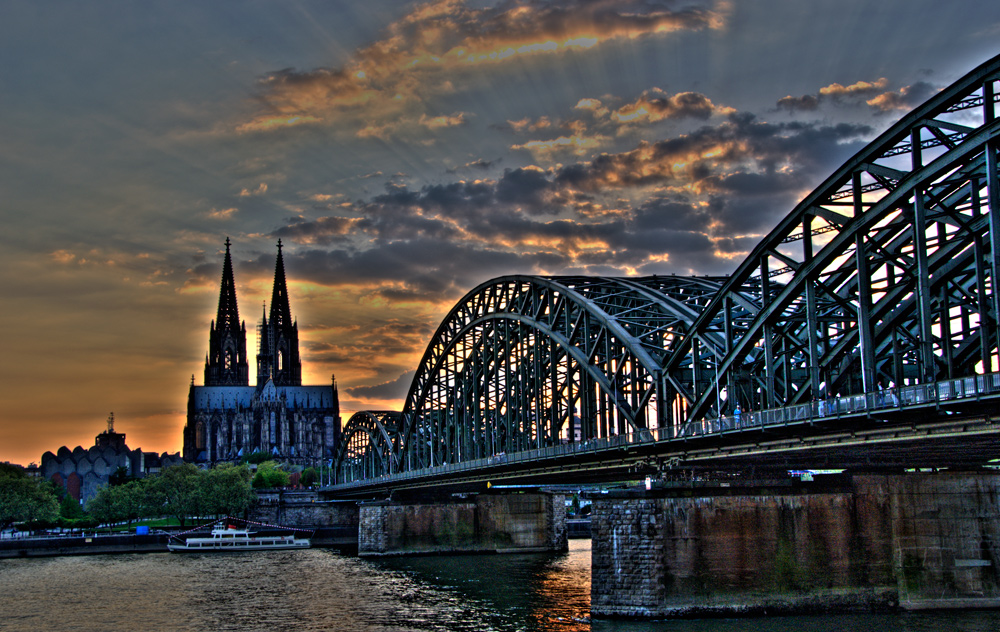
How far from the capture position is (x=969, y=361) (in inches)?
1998

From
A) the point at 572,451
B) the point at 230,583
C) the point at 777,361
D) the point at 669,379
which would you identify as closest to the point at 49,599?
the point at 230,583

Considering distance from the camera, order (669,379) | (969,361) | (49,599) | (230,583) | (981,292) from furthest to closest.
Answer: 1. (230,583)
2. (49,599)
3. (669,379)
4. (969,361)
5. (981,292)

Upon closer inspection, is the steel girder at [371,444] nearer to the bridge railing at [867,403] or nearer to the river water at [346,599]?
the river water at [346,599]

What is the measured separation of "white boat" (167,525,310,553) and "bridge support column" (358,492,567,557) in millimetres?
26655

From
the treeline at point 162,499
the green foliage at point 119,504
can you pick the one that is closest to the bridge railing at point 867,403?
the treeline at point 162,499

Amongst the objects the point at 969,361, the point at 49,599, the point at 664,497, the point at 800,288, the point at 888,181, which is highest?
the point at 888,181

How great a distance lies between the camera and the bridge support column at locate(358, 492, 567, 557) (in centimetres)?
11600

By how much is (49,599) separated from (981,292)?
65.3 m

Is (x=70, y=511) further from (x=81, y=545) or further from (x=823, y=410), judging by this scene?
(x=823, y=410)

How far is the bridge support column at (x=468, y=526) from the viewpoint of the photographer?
116000 millimetres

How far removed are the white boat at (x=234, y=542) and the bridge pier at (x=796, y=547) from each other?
91349 mm

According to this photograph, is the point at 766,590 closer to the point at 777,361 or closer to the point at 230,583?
the point at 777,361

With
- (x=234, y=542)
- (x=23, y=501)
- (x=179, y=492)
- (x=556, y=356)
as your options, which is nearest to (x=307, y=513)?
(x=179, y=492)

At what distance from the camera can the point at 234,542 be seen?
139 metres
